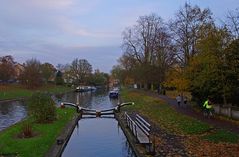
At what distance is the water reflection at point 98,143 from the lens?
18.5m

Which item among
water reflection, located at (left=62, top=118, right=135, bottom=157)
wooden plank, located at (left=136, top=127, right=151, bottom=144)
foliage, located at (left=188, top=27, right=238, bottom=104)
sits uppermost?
foliage, located at (left=188, top=27, right=238, bottom=104)

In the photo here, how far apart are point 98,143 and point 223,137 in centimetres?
704

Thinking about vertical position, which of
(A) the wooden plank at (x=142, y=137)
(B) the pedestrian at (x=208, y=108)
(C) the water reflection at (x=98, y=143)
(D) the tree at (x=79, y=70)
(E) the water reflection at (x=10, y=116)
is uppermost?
Answer: (D) the tree at (x=79, y=70)

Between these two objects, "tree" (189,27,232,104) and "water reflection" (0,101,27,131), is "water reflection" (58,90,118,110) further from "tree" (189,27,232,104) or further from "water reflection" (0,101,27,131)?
"tree" (189,27,232,104)

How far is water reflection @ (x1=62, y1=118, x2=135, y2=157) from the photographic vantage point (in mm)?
18516

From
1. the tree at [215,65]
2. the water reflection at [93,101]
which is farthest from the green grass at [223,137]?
the water reflection at [93,101]

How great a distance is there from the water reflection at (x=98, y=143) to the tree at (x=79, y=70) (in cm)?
12601

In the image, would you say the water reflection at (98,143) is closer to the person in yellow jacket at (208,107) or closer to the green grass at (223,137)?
the green grass at (223,137)

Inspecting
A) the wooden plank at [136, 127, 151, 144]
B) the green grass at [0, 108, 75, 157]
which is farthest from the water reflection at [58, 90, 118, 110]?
the wooden plank at [136, 127, 151, 144]

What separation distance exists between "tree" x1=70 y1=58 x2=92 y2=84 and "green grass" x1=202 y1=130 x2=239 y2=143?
136163 mm

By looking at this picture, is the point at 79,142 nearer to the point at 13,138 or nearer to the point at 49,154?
the point at 13,138

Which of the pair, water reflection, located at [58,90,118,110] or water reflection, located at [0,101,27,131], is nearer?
water reflection, located at [0,101,27,131]

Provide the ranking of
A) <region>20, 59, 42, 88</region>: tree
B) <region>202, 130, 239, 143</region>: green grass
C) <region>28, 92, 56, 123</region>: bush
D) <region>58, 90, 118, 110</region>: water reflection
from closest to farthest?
<region>202, 130, 239, 143</region>: green grass < <region>28, 92, 56, 123</region>: bush < <region>58, 90, 118, 110</region>: water reflection < <region>20, 59, 42, 88</region>: tree

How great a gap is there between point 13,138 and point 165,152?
326 inches
